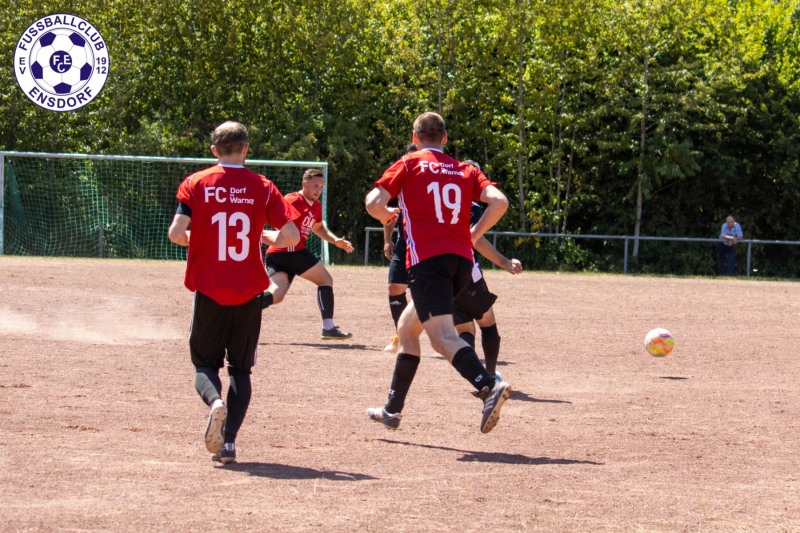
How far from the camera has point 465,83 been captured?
30.2 meters

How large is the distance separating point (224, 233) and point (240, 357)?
2.23 feet

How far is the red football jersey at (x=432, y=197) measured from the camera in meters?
6.49

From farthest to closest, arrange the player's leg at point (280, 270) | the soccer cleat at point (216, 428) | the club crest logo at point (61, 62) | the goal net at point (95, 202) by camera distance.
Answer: the goal net at point (95, 202), the club crest logo at point (61, 62), the player's leg at point (280, 270), the soccer cleat at point (216, 428)

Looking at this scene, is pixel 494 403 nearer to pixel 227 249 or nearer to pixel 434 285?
pixel 434 285

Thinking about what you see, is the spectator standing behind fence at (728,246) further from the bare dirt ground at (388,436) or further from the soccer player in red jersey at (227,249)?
the soccer player in red jersey at (227,249)

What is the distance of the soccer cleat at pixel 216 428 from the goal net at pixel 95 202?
67.5 ft

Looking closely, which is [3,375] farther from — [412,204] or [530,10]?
[530,10]

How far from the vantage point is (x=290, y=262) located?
38.0 ft

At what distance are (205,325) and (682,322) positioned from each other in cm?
1043

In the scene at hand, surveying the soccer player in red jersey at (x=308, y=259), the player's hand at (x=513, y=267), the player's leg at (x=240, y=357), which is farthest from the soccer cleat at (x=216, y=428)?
the soccer player in red jersey at (x=308, y=259)

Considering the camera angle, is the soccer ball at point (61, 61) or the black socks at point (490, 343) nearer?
the black socks at point (490, 343)

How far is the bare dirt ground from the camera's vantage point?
16.0 ft

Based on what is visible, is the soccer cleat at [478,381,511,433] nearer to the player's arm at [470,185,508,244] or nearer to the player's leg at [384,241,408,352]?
the player's arm at [470,185,508,244]

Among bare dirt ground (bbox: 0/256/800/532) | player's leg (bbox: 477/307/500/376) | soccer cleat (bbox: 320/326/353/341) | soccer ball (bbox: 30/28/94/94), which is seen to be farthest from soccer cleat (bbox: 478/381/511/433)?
soccer ball (bbox: 30/28/94/94)
